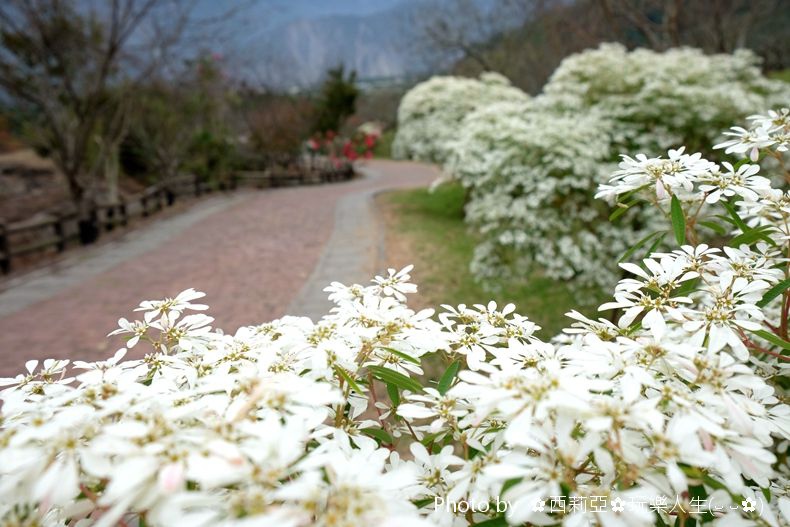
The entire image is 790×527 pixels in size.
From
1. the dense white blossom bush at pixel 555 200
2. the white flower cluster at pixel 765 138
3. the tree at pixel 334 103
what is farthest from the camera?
the tree at pixel 334 103

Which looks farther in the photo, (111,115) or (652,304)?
(111,115)

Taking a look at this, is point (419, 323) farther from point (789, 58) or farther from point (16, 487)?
point (789, 58)

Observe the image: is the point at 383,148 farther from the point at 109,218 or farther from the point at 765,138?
the point at 765,138

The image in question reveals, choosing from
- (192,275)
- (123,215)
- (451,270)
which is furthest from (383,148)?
(451,270)

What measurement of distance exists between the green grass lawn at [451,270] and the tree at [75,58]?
6104 mm

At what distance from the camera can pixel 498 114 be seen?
523cm

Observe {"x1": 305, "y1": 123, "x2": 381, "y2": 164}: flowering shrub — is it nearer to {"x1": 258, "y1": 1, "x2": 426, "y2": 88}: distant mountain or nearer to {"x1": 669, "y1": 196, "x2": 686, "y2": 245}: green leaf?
{"x1": 258, "y1": 1, "x2": 426, "y2": 88}: distant mountain

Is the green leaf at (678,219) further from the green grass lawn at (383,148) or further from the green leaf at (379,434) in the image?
the green grass lawn at (383,148)

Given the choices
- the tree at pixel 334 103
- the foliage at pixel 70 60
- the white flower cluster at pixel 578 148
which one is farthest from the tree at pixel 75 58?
the tree at pixel 334 103

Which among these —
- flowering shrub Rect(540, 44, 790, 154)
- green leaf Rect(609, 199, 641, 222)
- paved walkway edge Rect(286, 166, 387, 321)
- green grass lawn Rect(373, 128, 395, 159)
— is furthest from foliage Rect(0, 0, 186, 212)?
green grass lawn Rect(373, 128, 395, 159)

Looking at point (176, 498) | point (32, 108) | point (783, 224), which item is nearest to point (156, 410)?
point (176, 498)

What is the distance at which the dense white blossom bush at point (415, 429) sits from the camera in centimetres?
70

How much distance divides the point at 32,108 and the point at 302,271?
7.09 metres

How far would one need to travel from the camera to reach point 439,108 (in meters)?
11.7
